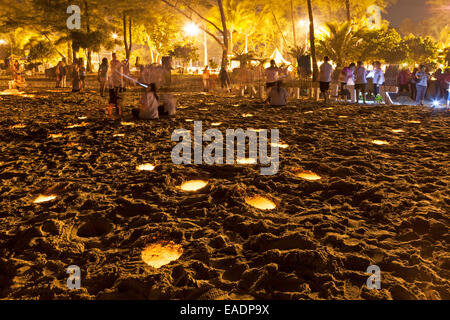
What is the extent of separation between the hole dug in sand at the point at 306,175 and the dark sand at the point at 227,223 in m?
0.12

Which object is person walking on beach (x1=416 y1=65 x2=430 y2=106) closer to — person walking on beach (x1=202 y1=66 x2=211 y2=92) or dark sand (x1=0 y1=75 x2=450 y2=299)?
dark sand (x1=0 y1=75 x2=450 y2=299)

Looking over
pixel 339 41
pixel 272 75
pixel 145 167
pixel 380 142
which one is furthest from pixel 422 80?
pixel 145 167

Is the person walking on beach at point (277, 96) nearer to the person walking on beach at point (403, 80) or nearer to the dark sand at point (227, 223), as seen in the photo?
the dark sand at point (227, 223)

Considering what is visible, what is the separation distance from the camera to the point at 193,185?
4.62 meters

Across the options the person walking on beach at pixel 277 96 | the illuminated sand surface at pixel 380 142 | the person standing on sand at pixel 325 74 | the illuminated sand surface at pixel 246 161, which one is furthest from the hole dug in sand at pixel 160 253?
the person standing on sand at pixel 325 74

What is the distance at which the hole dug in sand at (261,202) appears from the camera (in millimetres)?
3880

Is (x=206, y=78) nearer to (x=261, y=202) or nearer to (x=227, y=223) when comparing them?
(x=261, y=202)

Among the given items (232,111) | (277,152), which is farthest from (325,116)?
(277,152)

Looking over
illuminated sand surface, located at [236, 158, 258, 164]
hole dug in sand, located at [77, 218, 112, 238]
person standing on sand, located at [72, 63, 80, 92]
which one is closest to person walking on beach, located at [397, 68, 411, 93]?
illuminated sand surface, located at [236, 158, 258, 164]

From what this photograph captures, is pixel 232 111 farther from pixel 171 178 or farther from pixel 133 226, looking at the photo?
pixel 133 226

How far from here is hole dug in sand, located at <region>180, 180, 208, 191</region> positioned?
4.51m

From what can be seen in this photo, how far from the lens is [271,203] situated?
3996 millimetres

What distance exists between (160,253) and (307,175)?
2.79 metres
